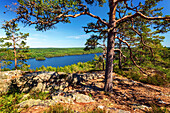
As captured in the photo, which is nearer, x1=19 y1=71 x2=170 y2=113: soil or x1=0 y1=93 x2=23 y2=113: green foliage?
x1=19 y1=71 x2=170 y2=113: soil

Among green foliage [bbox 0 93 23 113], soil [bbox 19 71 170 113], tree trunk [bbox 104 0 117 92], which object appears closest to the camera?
soil [bbox 19 71 170 113]

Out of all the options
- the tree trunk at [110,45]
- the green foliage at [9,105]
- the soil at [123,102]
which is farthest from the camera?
the tree trunk at [110,45]

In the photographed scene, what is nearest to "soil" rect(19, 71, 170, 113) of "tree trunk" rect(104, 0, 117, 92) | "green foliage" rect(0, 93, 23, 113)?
"tree trunk" rect(104, 0, 117, 92)

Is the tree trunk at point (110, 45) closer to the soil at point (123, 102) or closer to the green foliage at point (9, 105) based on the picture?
the soil at point (123, 102)

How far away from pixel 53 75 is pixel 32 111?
4.66 metres

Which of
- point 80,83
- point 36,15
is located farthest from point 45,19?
point 80,83

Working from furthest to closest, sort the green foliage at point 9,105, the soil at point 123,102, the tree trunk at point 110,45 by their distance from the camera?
the tree trunk at point 110,45 < the green foliage at point 9,105 < the soil at point 123,102

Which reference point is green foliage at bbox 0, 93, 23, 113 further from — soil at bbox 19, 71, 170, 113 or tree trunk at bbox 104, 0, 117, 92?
tree trunk at bbox 104, 0, 117, 92

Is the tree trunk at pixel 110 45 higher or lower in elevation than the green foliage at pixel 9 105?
higher

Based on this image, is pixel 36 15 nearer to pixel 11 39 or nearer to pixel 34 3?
pixel 34 3

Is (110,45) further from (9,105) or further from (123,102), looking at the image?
(9,105)

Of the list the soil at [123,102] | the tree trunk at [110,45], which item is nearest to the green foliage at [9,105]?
the soil at [123,102]

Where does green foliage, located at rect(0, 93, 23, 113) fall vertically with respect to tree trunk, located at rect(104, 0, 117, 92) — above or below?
below

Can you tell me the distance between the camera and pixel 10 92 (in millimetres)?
6211
